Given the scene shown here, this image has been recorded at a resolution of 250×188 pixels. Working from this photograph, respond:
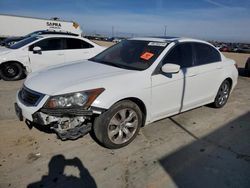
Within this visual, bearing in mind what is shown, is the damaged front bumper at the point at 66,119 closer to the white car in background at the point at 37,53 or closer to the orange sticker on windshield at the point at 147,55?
the orange sticker on windshield at the point at 147,55

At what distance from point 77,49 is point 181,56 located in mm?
5230

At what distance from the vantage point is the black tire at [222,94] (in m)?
5.37

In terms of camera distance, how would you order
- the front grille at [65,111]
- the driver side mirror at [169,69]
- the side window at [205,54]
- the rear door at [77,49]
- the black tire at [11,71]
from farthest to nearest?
the rear door at [77,49], the black tire at [11,71], the side window at [205,54], the driver side mirror at [169,69], the front grille at [65,111]

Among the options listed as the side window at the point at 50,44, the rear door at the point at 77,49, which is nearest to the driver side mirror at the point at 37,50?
the side window at the point at 50,44

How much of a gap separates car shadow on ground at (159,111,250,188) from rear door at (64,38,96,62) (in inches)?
215

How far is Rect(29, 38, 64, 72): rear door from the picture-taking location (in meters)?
7.84

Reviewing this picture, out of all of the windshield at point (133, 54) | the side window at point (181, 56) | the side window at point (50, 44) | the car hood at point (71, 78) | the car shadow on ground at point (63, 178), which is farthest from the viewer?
the side window at point (50, 44)

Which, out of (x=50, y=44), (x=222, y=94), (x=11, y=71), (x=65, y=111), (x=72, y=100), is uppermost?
(x=50, y=44)

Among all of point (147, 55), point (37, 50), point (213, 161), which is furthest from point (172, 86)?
point (37, 50)

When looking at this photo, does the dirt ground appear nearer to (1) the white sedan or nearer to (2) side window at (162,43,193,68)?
(1) the white sedan

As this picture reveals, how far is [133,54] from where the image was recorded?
4.34 meters

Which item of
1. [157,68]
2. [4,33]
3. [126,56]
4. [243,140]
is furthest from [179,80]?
[4,33]

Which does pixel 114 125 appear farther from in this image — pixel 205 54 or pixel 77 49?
pixel 77 49

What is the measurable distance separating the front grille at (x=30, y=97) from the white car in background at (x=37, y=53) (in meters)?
4.25
